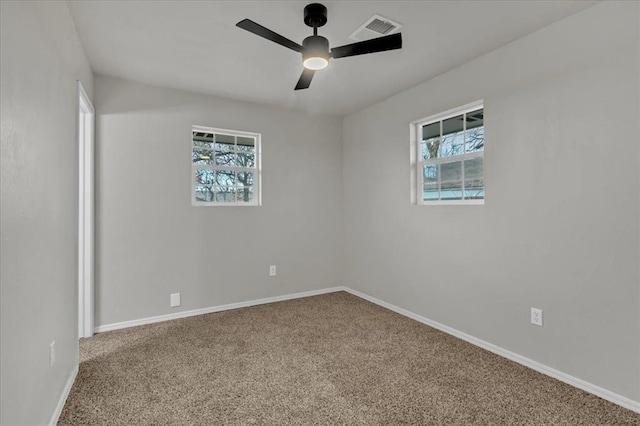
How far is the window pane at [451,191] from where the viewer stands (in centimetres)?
324

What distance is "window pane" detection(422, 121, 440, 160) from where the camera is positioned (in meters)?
3.51

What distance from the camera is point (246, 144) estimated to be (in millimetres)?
4215

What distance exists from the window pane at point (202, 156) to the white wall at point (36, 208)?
1.56m

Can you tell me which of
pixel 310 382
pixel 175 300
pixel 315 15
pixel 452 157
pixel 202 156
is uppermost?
pixel 315 15

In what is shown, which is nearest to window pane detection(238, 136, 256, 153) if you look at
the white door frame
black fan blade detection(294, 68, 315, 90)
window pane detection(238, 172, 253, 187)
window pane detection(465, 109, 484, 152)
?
window pane detection(238, 172, 253, 187)

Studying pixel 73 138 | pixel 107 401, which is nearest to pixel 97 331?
pixel 107 401

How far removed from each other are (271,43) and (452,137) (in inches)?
77.7

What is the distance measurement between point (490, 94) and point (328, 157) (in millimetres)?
2357

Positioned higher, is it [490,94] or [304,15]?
[304,15]

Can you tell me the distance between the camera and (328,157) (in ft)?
15.6

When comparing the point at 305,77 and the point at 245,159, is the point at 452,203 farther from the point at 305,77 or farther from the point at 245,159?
the point at 245,159

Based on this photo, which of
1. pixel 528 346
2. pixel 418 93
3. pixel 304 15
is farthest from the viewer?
Result: pixel 418 93

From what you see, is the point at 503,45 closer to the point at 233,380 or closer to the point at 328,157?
the point at 328,157

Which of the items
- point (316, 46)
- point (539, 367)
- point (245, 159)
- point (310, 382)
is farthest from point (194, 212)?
point (539, 367)
